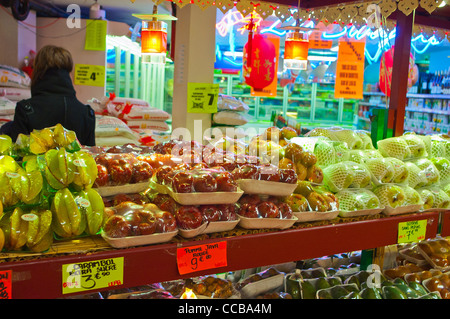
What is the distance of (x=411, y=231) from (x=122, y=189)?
4.49ft

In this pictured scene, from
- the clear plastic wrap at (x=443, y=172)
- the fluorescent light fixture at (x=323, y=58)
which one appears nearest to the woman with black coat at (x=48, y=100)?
the clear plastic wrap at (x=443, y=172)

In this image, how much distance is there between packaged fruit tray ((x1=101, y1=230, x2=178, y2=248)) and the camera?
4.56ft

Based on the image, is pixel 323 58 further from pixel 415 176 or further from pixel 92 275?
pixel 92 275

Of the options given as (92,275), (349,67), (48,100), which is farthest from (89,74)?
(92,275)

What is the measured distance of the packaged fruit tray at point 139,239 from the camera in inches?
54.7

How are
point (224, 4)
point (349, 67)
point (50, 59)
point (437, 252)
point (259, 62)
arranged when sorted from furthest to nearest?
point (349, 67), point (259, 62), point (50, 59), point (437, 252), point (224, 4)

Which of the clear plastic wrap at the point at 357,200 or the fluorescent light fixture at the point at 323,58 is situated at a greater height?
the fluorescent light fixture at the point at 323,58

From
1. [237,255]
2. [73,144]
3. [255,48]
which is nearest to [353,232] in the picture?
[237,255]

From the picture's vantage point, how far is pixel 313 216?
5.98 ft

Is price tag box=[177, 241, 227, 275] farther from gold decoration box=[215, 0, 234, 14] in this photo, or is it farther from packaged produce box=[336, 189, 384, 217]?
gold decoration box=[215, 0, 234, 14]

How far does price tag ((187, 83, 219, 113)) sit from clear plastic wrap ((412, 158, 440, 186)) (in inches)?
104

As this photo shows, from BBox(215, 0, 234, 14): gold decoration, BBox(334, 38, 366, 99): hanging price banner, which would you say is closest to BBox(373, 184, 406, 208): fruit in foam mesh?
BBox(215, 0, 234, 14): gold decoration

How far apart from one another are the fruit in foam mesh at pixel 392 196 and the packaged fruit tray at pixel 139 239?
1.09m

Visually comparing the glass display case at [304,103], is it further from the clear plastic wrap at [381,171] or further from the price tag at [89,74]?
the clear plastic wrap at [381,171]
